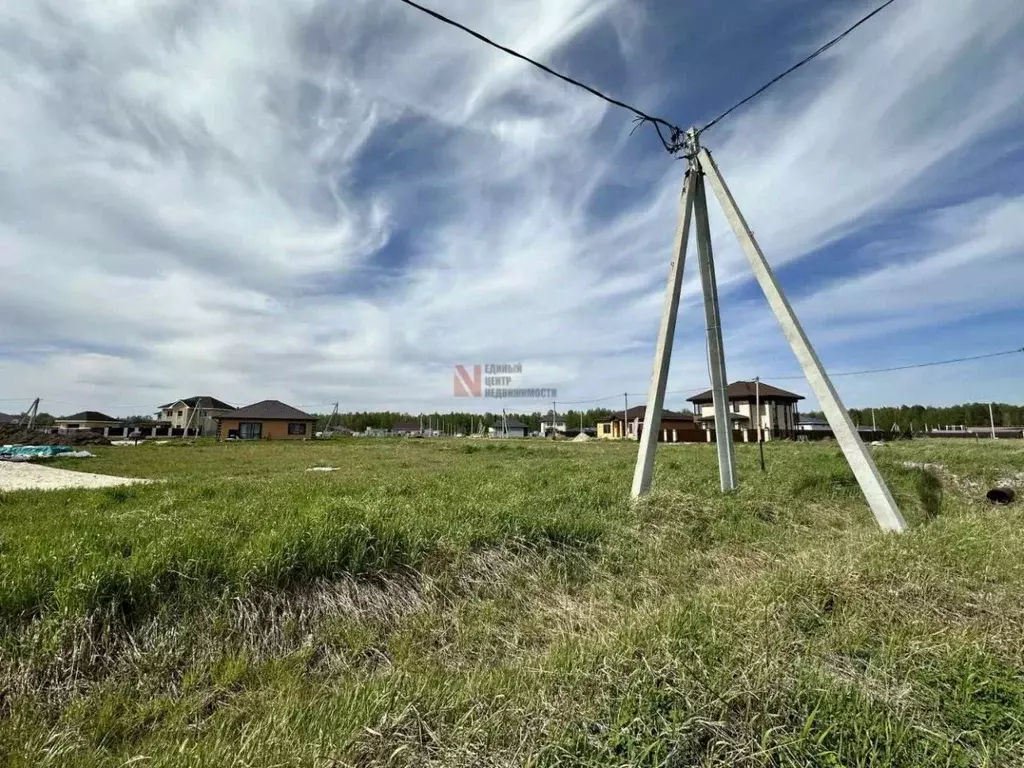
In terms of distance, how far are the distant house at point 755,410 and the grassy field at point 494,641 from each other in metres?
39.5

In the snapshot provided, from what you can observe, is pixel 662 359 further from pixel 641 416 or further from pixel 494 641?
pixel 641 416

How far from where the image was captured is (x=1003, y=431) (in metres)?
53.5

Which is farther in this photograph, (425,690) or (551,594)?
(551,594)

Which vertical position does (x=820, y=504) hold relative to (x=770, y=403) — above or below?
below

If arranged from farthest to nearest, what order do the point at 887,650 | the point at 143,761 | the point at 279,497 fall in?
the point at 279,497 → the point at 887,650 → the point at 143,761

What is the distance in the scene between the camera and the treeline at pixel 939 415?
6881 centimetres

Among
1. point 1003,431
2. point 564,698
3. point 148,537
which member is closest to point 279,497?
point 148,537

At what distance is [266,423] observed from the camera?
151 feet

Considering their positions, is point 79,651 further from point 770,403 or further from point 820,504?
point 770,403

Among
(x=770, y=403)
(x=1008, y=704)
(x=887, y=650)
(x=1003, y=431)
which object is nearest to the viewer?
(x=1008, y=704)

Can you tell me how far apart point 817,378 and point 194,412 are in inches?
2555

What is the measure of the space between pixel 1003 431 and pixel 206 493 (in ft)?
242

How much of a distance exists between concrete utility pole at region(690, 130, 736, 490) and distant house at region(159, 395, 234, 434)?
5998cm

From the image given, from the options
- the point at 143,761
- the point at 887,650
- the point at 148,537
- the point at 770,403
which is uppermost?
the point at 770,403
